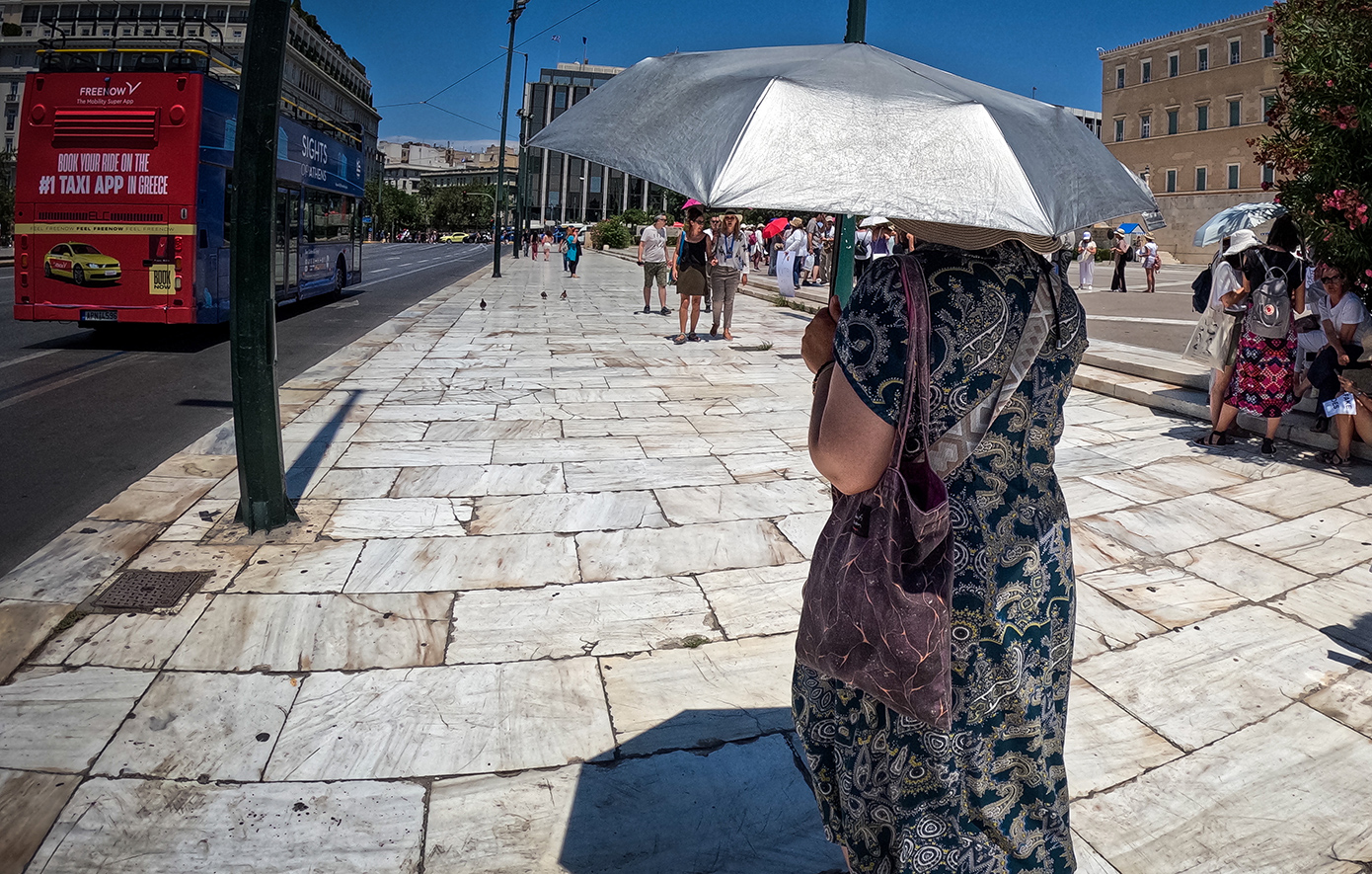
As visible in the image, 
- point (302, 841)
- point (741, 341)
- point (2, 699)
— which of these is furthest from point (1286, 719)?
point (741, 341)

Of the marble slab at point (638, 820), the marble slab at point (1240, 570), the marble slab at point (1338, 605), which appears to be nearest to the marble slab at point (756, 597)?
the marble slab at point (638, 820)

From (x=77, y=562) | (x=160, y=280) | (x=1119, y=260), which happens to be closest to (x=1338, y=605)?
(x=77, y=562)

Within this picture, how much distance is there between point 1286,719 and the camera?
3307mm

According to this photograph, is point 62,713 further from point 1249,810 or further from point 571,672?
point 1249,810

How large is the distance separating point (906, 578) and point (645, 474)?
4490 millimetres

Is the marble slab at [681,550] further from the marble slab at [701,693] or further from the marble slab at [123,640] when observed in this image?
the marble slab at [123,640]

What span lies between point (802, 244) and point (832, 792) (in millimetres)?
20505

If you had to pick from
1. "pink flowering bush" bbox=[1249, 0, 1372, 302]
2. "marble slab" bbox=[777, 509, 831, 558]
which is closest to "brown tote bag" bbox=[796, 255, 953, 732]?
"marble slab" bbox=[777, 509, 831, 558]

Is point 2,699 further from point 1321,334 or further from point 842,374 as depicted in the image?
point 1321,334

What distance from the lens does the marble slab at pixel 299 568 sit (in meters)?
4.18

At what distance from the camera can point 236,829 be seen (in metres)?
2.58

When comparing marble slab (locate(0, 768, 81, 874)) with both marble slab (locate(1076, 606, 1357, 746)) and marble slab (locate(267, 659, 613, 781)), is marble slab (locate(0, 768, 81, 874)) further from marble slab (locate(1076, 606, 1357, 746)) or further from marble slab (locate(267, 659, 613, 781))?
marble slab (locate(1076, 606, 1357, 746))

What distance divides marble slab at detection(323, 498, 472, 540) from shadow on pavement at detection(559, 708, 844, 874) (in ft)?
7.51

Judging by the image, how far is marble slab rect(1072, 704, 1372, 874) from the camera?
102 inches
